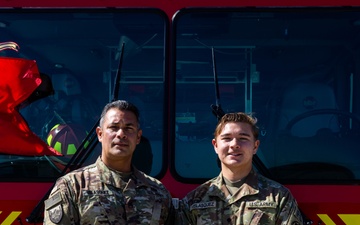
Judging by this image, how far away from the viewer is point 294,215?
253cm

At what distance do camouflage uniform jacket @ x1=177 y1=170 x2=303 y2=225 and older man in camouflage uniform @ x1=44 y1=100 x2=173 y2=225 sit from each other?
14 cm

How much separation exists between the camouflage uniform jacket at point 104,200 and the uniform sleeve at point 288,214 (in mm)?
504

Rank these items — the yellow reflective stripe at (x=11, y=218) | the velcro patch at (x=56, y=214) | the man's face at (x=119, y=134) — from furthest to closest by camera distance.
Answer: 1. the yellow reflective stripe at (x=11, y=218)
2. the man's face at (x=119, y=134)
3. the velcro patch at (x=56, y=214)

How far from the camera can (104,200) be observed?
259 centimetres

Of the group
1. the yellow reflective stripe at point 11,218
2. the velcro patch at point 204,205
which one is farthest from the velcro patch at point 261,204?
the yellow reflective stripe at point 11,218

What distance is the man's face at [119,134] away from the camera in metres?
2.59

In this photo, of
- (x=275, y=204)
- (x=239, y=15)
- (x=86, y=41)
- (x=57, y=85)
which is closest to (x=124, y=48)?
(x=86, y=41)

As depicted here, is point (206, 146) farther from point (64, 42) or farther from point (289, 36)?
point (64, 42)

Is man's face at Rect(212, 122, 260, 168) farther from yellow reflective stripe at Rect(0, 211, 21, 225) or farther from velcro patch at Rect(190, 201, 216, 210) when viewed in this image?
yellow reflective stripe at Rect(0, 211, 21, 225)

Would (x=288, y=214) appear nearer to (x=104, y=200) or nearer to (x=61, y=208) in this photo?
(x=104, y=200)

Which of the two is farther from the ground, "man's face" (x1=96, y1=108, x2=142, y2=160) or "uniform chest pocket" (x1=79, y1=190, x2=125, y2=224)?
"man's face" (x1=96, y1=108, x2=142, y2=160)

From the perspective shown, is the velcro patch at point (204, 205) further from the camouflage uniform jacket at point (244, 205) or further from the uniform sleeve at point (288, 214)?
the uniform sleeve at point (288, 214)

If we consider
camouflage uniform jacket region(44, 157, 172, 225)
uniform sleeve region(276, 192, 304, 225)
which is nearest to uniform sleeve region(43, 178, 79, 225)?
camouflage uniform jacket region(44, 157, 172, 225)

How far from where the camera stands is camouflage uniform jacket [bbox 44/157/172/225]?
8.29 ft
